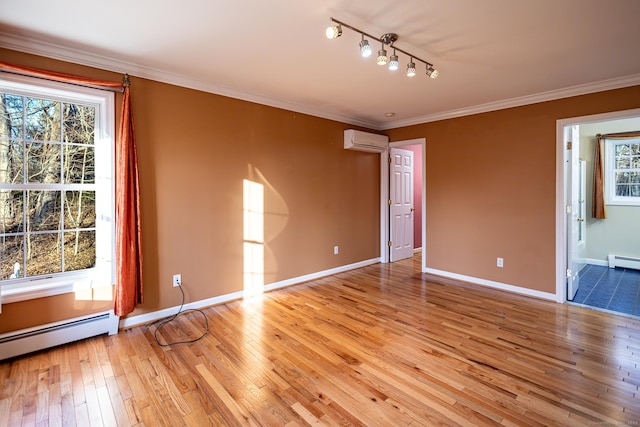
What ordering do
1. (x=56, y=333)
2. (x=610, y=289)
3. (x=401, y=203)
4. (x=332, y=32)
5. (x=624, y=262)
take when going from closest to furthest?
1. (x=332, y=32)
2. (x=56, y=333)
3. (x=610, y=289)
4. (x=624, y=262)
5. (x=401, y=203)

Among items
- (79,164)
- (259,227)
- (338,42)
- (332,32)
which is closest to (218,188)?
(259,227)

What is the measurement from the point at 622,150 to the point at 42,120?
7880 millimetres

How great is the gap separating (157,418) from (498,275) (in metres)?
4.11

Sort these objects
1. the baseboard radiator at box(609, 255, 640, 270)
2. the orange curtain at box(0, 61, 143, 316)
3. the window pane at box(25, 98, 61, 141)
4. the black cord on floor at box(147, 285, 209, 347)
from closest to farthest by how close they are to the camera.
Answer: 1. the window pane at box(25, 98, 61, 141)
2. the black cord on floor at box(147, 285, 209, 347)
3. the orange curtain at box(0, 61, 143, 316)
4. the baseboard radiator at box(609, 255, 640, 270)

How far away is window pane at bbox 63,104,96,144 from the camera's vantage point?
268cm

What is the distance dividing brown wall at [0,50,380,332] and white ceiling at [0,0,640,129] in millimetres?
286

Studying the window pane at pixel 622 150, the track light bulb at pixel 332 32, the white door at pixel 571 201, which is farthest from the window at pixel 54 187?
the window pane at pixel 622 150

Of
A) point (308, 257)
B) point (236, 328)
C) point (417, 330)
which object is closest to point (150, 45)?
point (236, 328)

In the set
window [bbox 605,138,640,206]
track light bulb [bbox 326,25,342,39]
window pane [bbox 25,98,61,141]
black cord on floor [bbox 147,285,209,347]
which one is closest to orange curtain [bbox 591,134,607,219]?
window [bbox 605,138,640,206]

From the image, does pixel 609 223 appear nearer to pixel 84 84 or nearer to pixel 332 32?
pixel 332 32

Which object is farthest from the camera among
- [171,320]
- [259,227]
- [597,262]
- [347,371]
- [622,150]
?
[597,262]

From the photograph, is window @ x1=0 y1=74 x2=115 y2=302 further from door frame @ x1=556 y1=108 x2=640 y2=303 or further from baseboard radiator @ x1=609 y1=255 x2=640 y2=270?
baseboard radiator @ x1=609 y1=255 x2=640 y2=270

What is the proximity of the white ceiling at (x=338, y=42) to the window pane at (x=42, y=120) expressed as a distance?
401mm

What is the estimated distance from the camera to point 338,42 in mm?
2391
